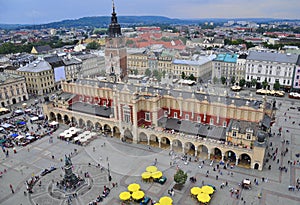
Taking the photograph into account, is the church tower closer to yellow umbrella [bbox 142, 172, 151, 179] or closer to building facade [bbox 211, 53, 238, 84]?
yellow umbrella [bbox 142, 172, 151, 179]

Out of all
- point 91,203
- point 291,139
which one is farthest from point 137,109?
point 291,139

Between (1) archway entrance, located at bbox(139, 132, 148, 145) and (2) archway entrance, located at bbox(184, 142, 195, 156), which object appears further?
(1) archway entrance, located at bbox(139, 132, 148, 145)

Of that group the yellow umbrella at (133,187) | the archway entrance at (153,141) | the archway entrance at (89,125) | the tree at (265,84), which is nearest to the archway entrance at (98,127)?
the archway entrance at (89,125)

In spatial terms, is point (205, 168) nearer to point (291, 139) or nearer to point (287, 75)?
point (291, 139)

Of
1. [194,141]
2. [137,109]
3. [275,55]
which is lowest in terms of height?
[194,141]

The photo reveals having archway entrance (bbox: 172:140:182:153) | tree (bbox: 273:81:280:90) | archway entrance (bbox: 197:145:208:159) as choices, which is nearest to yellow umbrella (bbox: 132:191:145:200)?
archway entrance (bbox: 197:145:208:159)

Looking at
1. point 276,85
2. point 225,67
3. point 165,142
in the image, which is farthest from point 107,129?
point 225,67

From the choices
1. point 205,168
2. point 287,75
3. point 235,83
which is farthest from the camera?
point 235,83
